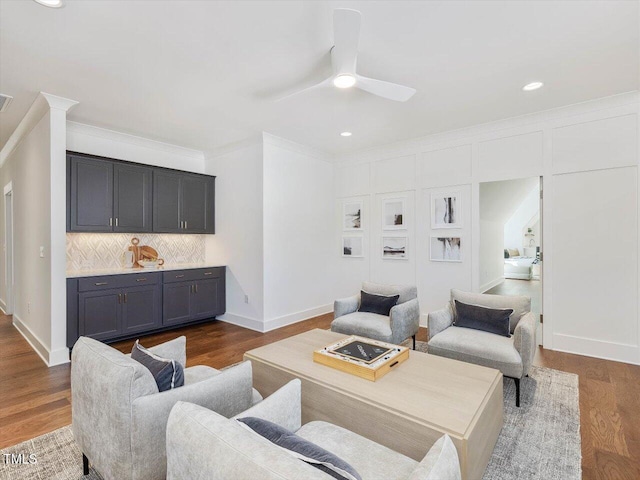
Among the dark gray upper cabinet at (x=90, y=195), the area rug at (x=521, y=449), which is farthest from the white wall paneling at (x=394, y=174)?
the dark gray upper cabinet at (x=90, y=195)

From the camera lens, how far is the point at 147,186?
14.9 feet

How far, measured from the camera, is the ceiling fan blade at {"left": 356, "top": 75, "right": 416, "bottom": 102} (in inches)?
101

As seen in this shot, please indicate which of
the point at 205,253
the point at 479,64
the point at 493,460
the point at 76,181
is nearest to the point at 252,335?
the point at 205,253

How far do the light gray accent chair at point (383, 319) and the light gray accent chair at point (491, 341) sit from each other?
324mm

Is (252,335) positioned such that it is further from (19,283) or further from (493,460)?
(19,283)

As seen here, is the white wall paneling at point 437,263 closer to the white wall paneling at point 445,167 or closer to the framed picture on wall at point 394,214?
the white wall paneling at point 445,167

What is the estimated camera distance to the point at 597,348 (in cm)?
352

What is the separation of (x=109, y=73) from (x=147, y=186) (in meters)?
1.90

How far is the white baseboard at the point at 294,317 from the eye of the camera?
468 cm

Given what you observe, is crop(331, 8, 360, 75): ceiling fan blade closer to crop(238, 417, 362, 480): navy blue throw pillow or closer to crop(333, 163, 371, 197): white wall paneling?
crop(238, 417, 362, 480): navy blue throw pillow

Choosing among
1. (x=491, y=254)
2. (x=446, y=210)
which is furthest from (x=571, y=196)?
(x=491, y=254)

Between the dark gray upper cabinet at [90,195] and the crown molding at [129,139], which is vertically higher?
the crown molding at [129,139]

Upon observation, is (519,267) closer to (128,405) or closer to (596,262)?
(596,262)

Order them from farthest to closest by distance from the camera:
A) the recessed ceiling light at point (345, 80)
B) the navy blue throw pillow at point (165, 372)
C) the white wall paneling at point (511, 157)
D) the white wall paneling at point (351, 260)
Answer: the white wall paneling at point (351, 260), the white wall paneling at point (511, 157), the recessed ceiling light at point (345, 80), the navy blue throw pillow at point (165, 372)
